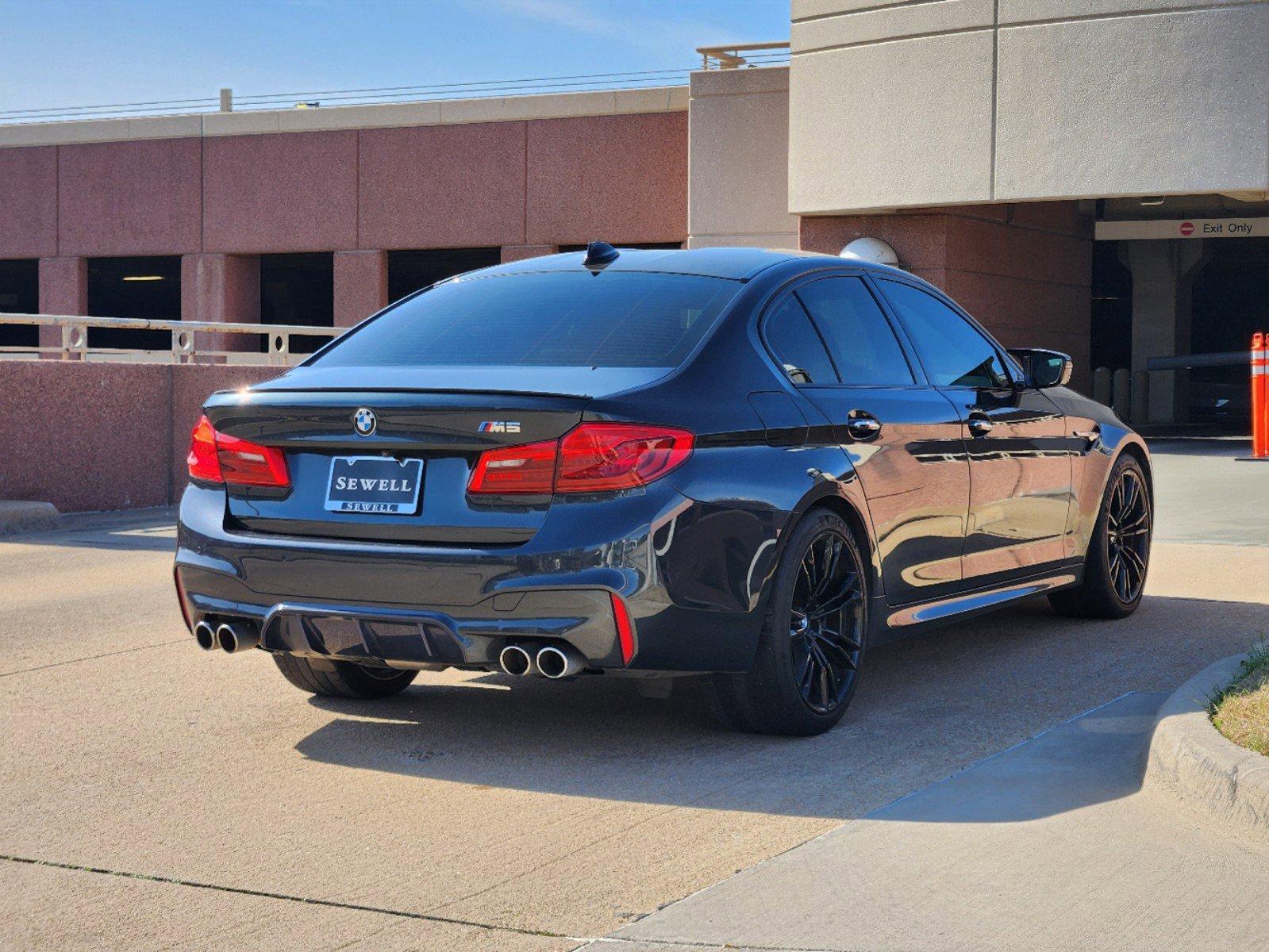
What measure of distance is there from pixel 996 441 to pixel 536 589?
257cm

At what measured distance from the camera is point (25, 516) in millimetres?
12344

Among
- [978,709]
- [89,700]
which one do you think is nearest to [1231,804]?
[978,709]

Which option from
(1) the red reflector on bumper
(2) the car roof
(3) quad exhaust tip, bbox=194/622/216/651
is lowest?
(3) quad exhaust tip, bbox=194/622/216/651

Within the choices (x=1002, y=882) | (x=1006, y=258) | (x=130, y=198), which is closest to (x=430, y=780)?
(x=1002, y=882)

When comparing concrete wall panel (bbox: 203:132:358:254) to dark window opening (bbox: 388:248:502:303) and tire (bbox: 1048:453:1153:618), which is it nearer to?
dark window opening (bbox: 388:248:502:303)

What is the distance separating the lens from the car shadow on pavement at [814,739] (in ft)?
15.9

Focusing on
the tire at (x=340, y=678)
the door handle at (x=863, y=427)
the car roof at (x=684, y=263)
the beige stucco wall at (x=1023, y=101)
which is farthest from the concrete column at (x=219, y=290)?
the door handle at (x=863, y=427)

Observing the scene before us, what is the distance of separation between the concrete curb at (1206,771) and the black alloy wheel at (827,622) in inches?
38.8

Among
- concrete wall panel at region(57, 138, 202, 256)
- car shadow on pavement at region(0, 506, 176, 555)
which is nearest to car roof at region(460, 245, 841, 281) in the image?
car shadow on pavement at region(0, 506, 176, 555)

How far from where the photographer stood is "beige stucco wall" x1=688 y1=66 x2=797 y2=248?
2672cm

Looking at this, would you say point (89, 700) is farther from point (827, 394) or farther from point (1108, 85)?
point (1108, 85)

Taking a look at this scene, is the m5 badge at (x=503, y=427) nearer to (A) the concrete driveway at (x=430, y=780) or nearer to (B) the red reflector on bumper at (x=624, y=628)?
(B) the red reflector on bumper at (x=624, y=628)

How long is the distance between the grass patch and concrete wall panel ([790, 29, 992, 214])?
17708 mm

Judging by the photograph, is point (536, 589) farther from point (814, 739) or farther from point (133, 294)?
point (133, 294)
